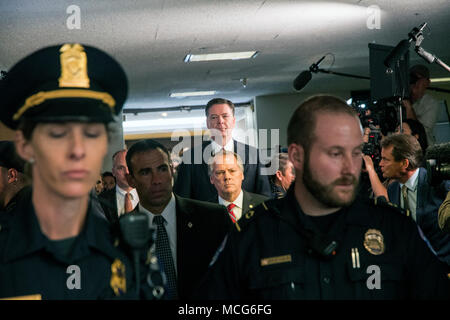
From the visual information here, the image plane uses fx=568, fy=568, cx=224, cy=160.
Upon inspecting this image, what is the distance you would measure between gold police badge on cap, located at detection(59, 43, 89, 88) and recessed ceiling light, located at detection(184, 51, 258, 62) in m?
6.84

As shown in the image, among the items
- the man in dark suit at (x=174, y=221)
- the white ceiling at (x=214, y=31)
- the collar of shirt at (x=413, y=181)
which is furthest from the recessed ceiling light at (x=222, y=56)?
the man in dark suit at (x=174, y=221)

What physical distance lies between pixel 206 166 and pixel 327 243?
2181 millimetres

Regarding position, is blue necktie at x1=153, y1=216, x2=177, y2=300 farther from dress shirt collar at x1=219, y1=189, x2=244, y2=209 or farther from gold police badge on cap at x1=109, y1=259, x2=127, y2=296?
dress shirt collar at x1=219, y1=189, x2=244, y2=209

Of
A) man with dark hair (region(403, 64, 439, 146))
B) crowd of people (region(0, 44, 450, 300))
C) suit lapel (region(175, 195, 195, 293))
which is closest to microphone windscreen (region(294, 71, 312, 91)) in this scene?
man with dark hair (region(403, 64, 439, 146))

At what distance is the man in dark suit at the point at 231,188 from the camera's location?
317 centimetres

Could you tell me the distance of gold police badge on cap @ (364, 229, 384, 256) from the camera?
60.7 inches

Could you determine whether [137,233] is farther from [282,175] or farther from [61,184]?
[282,175]

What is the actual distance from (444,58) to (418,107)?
3447 millimetres

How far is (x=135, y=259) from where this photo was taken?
3.21ft

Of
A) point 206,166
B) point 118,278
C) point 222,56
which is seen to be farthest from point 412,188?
point 222,56

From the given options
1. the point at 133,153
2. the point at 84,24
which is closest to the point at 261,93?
the point at 84,24

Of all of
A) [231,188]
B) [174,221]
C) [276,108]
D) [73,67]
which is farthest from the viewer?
[276,108]

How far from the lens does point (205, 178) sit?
3.63m

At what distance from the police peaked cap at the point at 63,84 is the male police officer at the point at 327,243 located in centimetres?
65
